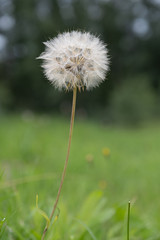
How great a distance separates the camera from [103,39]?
15.7 meters

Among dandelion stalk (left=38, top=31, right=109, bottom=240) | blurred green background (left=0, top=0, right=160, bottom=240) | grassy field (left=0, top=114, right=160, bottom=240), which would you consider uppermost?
blurred green background (left=0, top=0, right=160, bottom=240)

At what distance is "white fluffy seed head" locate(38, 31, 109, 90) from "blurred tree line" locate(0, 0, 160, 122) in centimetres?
1228

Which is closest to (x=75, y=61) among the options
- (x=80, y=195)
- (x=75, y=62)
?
(x=75, y=62)

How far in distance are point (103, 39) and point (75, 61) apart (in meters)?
14.9

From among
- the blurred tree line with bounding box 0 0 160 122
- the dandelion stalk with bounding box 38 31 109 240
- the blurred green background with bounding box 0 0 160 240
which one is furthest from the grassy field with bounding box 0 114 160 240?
the blurred tree line with bounding box 0 0 160 122

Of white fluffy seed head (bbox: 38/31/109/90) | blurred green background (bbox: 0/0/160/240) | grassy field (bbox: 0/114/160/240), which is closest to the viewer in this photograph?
white fluffy seed head (bbox: 38/31/109/90)

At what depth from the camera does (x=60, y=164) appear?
4742mm

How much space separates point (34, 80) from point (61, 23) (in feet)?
9.76

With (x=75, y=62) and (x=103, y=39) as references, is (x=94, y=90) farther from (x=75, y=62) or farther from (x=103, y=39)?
(x=75, y=62)

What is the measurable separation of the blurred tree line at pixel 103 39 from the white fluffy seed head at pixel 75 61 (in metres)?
12.3

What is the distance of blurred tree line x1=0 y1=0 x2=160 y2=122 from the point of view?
1430 centimetres

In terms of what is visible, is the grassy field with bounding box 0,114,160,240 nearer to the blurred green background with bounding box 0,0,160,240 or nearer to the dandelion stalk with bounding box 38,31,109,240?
the dandelion stalk with bounding box 38,31,109,240

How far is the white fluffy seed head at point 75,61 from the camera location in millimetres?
1270

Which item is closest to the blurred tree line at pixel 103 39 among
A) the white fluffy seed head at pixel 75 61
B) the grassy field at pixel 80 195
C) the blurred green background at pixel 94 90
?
the blurred green background at pixel 94 90
